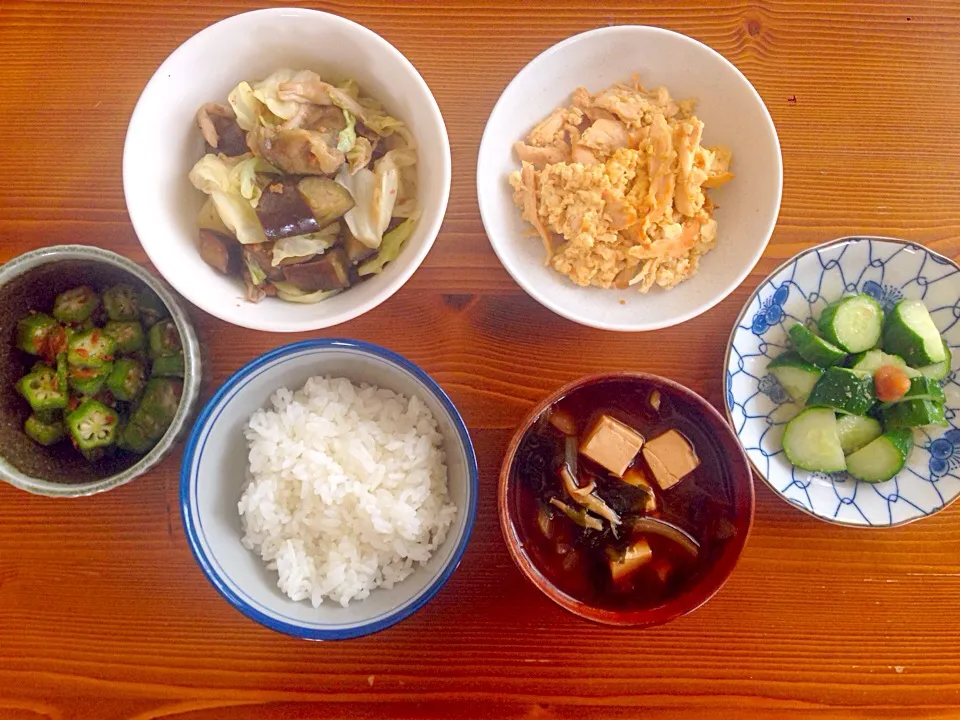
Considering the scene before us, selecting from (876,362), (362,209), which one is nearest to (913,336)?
(876,362)

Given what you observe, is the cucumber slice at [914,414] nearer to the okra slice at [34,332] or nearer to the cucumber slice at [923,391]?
the cucumber slice at [923,391]

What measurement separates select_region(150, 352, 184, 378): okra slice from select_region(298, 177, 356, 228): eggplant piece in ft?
1.43

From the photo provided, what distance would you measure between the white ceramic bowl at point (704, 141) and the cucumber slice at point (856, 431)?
0.43 m

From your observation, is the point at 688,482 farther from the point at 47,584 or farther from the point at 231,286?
the point at 47,584

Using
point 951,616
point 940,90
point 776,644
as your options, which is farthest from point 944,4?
point 776,644

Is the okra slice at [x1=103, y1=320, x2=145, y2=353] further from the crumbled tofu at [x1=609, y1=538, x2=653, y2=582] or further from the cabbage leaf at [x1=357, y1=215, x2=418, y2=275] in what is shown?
the crumbled tofu at [x1=609, y1=538, x2=653, y2=582]

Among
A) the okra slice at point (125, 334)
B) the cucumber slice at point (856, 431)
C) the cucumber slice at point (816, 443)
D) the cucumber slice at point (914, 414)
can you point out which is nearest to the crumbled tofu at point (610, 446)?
the cucumber slice at point (816, 443)

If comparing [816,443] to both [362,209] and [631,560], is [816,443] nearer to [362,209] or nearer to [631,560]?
[631,560]

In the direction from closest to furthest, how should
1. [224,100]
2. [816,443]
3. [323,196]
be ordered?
1. [323,196]
2. [224,100]
3. [816,443]

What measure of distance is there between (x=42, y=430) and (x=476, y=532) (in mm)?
949

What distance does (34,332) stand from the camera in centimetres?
147

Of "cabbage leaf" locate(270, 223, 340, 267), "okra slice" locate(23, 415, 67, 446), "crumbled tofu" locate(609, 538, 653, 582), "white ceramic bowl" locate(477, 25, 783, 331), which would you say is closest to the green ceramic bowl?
"okra slice" locate(23, 415, 67, 446)

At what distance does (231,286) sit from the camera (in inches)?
55.1

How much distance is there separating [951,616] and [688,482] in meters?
0.79
